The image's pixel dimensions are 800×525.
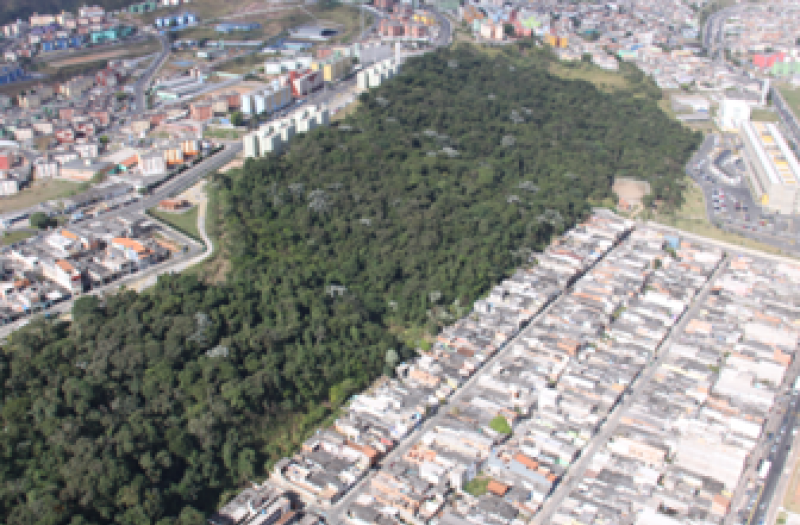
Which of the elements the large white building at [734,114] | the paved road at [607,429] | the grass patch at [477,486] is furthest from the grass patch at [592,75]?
the grass patch at [477,486]

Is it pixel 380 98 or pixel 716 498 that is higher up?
pixel 380 98

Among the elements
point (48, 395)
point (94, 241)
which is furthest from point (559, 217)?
point (48, 395)

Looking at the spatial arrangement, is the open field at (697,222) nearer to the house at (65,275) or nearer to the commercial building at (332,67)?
the commercial building at (332,67)

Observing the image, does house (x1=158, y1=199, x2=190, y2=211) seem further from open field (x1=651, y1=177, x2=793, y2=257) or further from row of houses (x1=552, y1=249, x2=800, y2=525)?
open field (x1=651, y1=177, x2=793, y2=257)

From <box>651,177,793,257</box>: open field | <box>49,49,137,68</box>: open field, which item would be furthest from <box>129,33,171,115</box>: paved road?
<box>651,177,793,257</box>: open field

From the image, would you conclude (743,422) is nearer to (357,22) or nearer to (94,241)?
(94,241)

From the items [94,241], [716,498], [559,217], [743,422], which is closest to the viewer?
[716,498]
